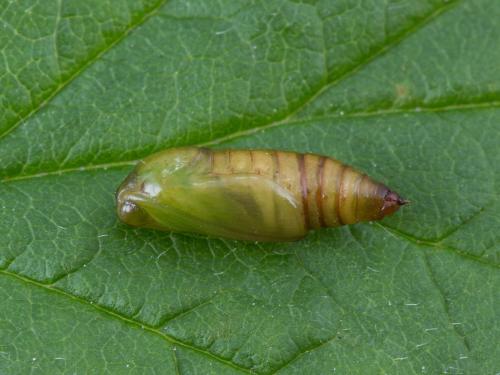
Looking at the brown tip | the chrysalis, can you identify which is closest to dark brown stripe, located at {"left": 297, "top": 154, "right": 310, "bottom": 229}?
the chrysalis

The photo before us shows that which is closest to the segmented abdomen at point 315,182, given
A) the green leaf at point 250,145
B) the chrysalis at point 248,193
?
the chrysalis at point 248,193

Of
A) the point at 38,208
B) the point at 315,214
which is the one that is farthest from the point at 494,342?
the point at 38,208

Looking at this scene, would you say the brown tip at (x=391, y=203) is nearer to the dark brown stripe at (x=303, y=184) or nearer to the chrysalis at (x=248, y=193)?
the chrysalis at (x=248, y=193)

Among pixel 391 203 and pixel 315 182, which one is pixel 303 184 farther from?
pixel 391 203

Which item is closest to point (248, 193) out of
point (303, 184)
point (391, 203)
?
point (303, 184)

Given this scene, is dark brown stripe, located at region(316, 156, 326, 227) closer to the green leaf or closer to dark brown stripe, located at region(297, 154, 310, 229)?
dark brown stripe, located at region(297, 154, 310, 229)
